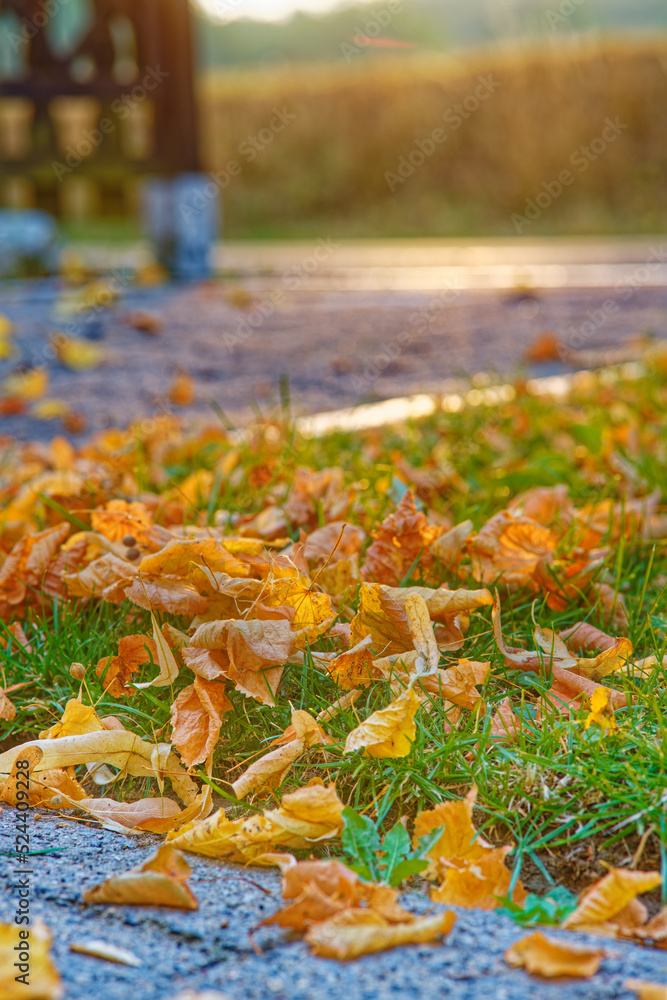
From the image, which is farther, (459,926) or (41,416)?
(41,416)

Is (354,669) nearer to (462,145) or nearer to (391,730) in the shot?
(391,730)

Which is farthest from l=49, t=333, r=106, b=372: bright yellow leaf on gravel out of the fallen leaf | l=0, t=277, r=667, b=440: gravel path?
the fallen leaf

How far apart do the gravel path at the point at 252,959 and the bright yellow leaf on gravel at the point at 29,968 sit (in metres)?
0.03

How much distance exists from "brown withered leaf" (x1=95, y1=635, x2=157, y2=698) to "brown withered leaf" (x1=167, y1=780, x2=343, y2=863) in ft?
1.48

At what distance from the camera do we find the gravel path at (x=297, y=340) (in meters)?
4.30

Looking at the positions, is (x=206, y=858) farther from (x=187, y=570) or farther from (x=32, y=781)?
(x=187, y=570)

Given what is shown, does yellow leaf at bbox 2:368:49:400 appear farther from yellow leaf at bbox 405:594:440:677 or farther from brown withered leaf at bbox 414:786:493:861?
brown withered leaf at bbox 414:786:493:861

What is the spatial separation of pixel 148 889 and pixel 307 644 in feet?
1.77

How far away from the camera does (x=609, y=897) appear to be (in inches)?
46.7

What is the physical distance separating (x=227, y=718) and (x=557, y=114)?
18052 mm

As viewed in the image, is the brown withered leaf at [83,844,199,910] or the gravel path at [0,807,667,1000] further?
the brown withered leaf at [83,844,199,910]

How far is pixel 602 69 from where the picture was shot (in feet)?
57.6

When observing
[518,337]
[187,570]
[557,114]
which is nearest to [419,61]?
[557,114]

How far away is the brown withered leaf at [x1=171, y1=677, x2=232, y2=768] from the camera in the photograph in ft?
5.07
